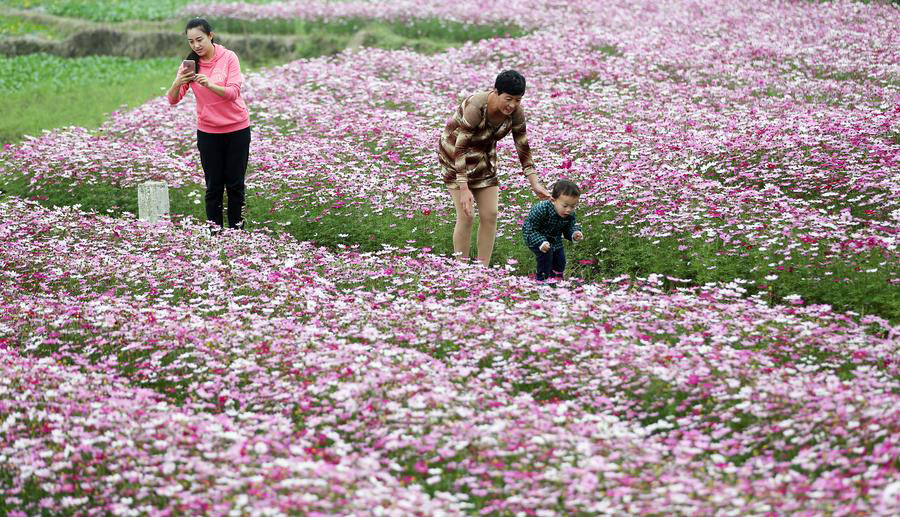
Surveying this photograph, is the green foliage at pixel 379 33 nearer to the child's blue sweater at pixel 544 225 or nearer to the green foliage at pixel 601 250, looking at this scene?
the green foliage at pixel 601 250

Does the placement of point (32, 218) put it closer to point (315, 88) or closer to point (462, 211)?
point (462, 211)

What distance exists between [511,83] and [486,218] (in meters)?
1.54

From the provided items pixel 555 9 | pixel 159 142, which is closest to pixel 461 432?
pixel 159 142

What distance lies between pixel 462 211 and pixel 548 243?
97 cm

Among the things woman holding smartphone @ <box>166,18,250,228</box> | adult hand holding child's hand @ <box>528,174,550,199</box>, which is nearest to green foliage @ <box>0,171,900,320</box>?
woman holding smartphone @ <box>166,18,250,228</box>

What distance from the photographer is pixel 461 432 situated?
5969mm

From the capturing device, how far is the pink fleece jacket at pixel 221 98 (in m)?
10.5

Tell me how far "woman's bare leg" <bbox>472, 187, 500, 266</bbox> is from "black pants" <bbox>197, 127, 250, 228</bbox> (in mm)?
2923

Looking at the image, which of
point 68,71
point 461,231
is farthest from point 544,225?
point 68,71

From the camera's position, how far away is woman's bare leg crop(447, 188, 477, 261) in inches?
375

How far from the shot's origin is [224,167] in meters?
11.1

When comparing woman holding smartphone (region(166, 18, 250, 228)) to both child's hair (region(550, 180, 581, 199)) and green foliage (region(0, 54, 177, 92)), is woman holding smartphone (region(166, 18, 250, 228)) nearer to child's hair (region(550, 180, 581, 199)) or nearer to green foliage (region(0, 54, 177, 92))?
child's hair (region(550, 180, 581, 199))

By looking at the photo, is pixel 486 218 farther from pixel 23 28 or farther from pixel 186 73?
pixel 23 28

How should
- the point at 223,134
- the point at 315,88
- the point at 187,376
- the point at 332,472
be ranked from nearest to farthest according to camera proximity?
the point at 332,472
the point at 187,376
the point at 223,134
the point at 315,88
